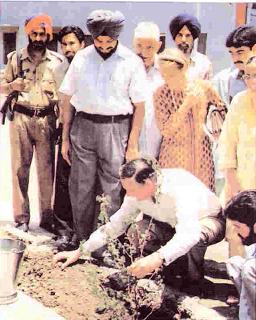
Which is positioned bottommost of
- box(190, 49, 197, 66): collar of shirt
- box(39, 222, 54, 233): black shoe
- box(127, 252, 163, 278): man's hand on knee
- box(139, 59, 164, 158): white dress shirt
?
box(127, 252, 163, 278): man's hand on knee

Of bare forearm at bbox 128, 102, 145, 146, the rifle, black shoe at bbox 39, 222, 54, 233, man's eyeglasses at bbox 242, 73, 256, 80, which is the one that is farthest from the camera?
black shoe at bbox 39, 222, 54, 233

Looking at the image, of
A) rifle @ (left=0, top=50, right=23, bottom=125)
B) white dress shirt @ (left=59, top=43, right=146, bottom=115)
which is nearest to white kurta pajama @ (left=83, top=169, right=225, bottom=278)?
white dress shirt @ (left=59, top=43, right=146, bottom=115)

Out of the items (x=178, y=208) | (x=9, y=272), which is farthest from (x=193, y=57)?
(x=9, y=272)

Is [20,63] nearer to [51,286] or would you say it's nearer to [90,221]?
[90,221]

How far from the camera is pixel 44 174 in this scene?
3.04 metres

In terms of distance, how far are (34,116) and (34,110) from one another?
2 centimetres

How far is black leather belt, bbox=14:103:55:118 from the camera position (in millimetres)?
2965

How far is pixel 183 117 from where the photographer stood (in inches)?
110

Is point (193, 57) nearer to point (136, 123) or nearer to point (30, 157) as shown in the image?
point (136, 123)

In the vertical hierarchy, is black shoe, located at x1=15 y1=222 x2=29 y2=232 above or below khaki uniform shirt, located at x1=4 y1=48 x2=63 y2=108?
below

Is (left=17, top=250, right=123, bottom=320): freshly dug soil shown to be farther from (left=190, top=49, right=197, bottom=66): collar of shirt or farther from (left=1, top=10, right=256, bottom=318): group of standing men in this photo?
(left=190, top=49, right=197, bottom=66): collar of shirt

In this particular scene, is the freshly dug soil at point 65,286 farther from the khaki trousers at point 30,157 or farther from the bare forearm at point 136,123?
the bare forearm at point 136,123

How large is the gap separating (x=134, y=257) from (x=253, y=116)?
2.01 feet

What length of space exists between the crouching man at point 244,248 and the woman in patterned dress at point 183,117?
13cm
